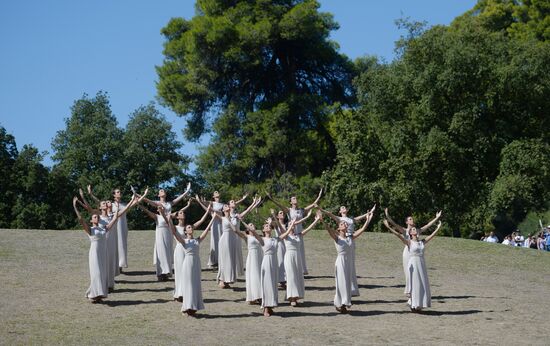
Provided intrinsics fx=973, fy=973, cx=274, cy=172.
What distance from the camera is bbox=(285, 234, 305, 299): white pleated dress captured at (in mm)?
24797

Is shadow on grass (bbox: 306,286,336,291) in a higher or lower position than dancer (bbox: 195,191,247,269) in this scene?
lower

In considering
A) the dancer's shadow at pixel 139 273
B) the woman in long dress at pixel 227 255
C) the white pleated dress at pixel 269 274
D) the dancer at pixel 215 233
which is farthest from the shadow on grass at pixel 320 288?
the dancer's shadow at pixel 139 273

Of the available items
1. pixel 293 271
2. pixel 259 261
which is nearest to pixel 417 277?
pixel 293 271

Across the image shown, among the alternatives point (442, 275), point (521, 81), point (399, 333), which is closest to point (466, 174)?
point (521, 81)

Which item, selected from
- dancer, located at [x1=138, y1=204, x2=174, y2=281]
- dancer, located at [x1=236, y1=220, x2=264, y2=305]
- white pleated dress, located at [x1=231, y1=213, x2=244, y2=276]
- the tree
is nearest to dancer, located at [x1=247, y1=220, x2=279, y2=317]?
dancer, located at [x1=236, y1=220, x2=264, y2=305]

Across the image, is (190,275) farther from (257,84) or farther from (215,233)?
(257,84)

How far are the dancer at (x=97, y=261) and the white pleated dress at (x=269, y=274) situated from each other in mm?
3819

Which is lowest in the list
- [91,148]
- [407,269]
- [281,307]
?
[281,307]

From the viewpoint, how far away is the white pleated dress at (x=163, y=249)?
27953mm

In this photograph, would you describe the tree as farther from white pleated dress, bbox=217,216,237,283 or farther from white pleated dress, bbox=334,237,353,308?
white pleated dress, bbox=334,237,353,308

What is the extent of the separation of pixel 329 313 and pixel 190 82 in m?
37.2

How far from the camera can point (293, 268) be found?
24.8 metres

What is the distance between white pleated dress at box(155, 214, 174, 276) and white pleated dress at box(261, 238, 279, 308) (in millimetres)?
4506

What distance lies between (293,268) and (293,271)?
0.10 m
